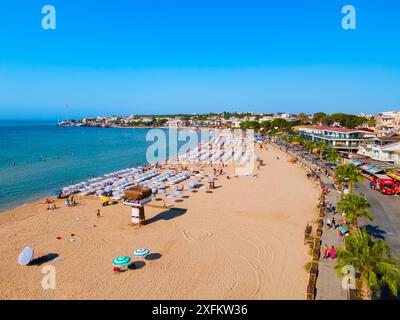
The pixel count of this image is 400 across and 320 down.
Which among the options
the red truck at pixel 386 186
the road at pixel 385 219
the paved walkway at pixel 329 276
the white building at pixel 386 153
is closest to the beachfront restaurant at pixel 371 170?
the red truck at pixel 386 186

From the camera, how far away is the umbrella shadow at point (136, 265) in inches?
501

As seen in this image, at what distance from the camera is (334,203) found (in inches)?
816

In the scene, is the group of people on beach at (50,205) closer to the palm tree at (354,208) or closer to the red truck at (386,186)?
the palm tree at (354,208)

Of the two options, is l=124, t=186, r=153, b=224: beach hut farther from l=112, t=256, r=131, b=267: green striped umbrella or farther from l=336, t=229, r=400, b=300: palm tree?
l=336, t=229, r=400, b=300: palm tree

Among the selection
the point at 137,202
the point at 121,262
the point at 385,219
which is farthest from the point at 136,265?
the point at 385,219

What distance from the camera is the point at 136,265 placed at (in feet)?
42.5

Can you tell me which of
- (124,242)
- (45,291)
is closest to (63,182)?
(124,242)

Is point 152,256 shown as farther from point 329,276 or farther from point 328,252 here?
point 328,252

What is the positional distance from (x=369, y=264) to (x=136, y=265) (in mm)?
9388

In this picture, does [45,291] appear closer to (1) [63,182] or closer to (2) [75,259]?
(2) [75,259]

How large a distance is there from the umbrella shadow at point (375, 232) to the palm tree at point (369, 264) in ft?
20.8

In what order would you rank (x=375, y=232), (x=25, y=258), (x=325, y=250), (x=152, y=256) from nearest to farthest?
1. (x=325, y=250)
2. (x=25, y=258)
3. (x=152, y=256)
4. (x=375, y=232)

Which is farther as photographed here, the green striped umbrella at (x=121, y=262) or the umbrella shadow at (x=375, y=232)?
the umbrella shadow at (x=375, y=232)

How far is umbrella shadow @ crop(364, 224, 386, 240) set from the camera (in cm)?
1497
